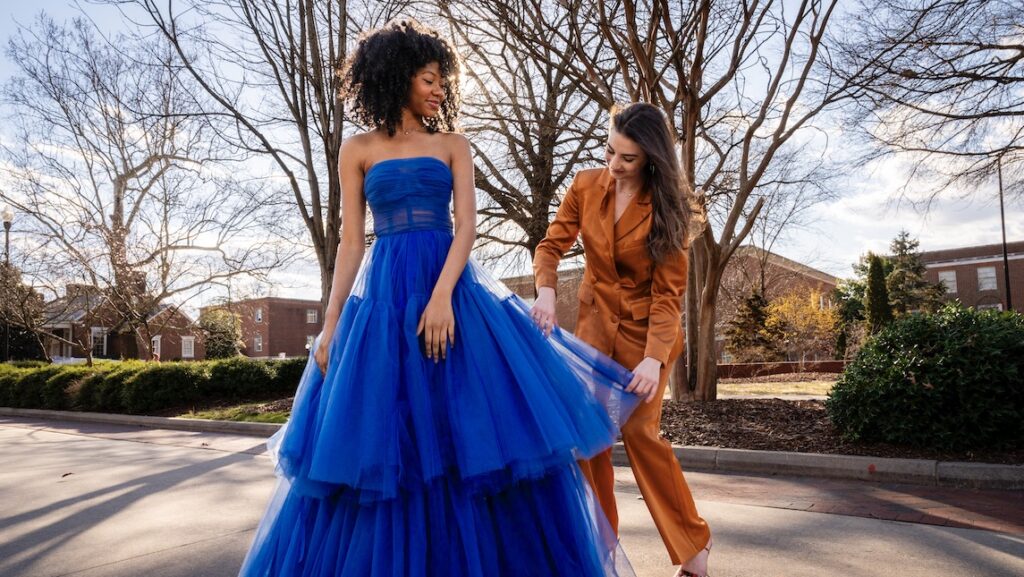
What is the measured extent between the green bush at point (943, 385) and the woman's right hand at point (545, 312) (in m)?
4.76

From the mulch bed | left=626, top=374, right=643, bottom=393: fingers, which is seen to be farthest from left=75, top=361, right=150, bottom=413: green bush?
left=626, top=374, right=643, bottom=393: fingers

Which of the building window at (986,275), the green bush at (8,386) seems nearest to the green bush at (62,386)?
the green bush at (8,386)

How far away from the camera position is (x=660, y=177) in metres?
3.05

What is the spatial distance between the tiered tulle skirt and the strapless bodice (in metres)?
0.17

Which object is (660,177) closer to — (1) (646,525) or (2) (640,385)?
(2) (640,385)

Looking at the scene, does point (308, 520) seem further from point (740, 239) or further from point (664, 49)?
point (664, 49)

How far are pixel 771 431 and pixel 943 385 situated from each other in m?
1.97

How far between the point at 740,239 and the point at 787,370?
725 inches

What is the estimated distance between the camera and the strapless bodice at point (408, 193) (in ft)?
8.91

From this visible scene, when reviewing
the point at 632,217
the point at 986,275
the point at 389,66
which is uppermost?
the point at 986,275

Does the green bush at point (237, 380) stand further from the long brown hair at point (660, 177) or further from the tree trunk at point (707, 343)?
the long brown hair at point (660, 177)

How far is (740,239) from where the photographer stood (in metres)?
10.2

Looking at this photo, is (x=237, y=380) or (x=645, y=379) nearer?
(x=645, y=379)

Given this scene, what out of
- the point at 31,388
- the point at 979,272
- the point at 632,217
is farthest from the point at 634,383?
the point at 979,272
